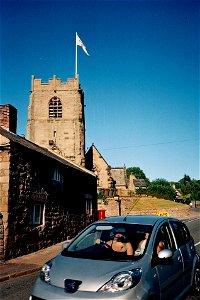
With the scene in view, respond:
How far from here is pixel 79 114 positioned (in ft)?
143

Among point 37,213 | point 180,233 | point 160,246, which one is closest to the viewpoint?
point 160,246

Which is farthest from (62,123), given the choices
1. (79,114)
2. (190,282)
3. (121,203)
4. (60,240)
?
(190,282)

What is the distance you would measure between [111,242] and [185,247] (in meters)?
1.59

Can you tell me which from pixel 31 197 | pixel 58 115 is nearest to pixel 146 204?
pixel 58 115

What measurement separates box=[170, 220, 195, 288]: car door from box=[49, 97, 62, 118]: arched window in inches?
1551

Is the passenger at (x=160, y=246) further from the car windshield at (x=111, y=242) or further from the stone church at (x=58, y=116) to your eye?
the stone church at (x=58, y=116)

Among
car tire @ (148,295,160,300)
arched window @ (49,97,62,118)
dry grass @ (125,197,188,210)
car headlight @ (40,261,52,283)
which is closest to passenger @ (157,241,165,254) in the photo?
car tire @ (148,295,160,300)

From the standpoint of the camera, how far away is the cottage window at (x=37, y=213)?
41.7ft

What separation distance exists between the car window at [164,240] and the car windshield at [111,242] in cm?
18

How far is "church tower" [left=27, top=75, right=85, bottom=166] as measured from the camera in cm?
4303

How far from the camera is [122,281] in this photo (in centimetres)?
371

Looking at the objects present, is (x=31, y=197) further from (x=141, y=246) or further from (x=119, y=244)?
(x=141, y=246)

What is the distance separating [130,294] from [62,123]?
41.1m

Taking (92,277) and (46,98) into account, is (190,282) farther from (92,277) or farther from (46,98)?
(46,98)
